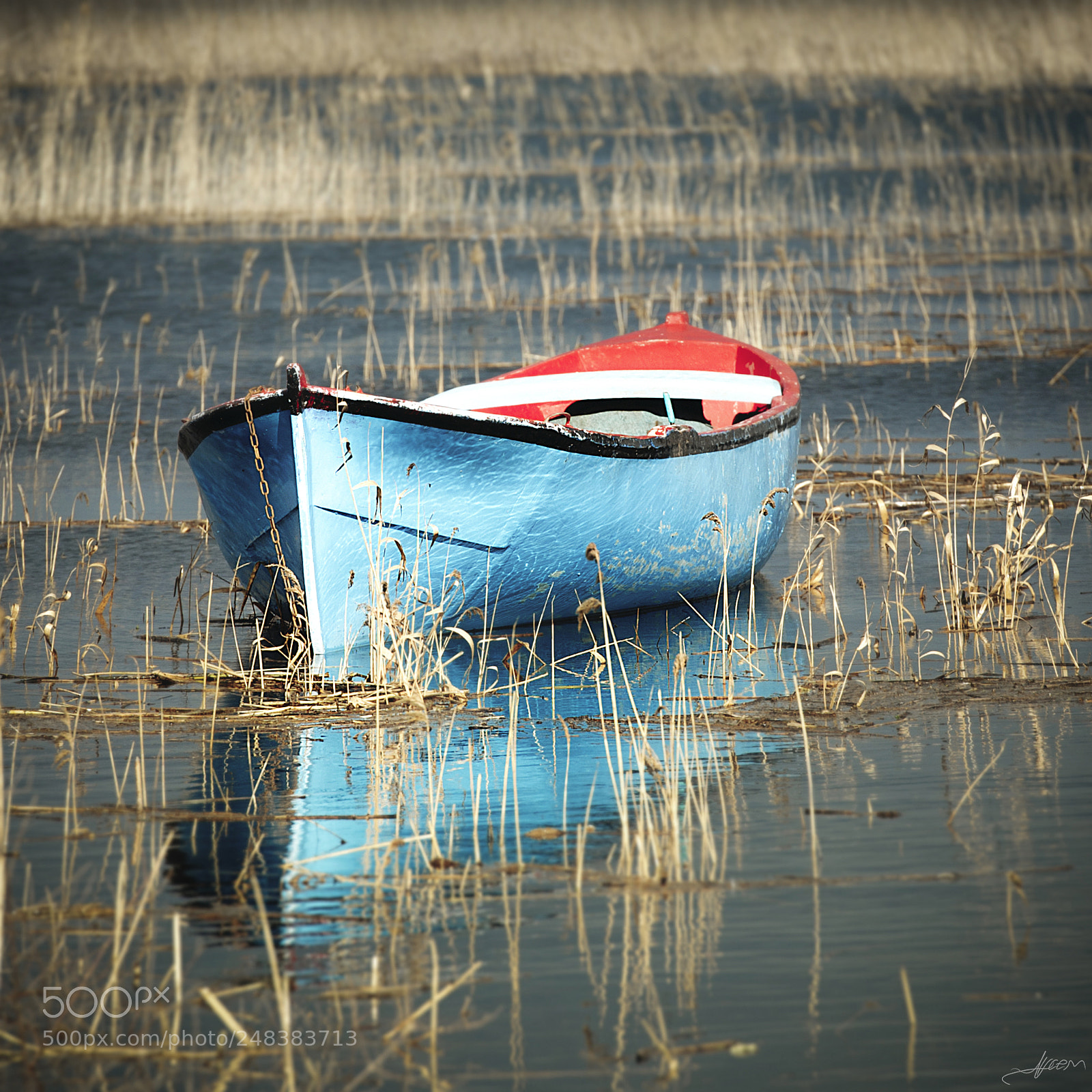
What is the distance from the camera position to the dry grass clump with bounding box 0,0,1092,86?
32.0 m

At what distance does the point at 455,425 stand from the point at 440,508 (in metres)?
0.40

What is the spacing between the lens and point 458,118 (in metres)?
29.1

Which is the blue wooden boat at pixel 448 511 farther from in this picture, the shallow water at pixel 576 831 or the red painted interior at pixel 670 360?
the red painted interior at pixel 670 360

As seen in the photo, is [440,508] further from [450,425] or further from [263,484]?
[263,484]

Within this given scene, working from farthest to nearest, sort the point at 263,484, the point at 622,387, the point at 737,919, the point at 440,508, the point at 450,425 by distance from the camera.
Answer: the point at 622,387
the point at 440,508
the point at 263,484
the point at 450,425
the point at 737,919

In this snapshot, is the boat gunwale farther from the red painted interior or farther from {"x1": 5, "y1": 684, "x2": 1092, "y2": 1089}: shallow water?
the red painted interior

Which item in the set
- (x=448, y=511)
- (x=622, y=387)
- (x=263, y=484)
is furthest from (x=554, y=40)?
(x=263, y=484)

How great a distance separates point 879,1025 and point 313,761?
2.40 m

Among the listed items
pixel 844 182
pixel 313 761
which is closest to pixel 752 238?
pixel 844 182

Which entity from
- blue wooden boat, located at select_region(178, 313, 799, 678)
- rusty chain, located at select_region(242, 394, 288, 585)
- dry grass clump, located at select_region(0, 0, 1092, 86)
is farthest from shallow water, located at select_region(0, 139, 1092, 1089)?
dry grass clump, located at select_region(0, 0, 1092, 86)
